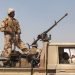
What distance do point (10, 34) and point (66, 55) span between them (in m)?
1.66

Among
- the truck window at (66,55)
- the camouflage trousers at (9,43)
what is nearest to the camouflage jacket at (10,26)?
the camouflage trousers at (9,43)

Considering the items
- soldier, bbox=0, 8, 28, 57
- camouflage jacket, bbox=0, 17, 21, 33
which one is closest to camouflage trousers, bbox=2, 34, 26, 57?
soldier, bbox=0, 8, 28, 57

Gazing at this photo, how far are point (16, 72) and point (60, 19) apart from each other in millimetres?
3590

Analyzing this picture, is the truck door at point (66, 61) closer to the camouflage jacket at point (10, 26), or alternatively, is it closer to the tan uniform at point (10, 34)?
the tan uniform at point (10, 34)

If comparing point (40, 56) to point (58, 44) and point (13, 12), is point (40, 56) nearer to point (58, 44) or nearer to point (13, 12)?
point (58, 44)

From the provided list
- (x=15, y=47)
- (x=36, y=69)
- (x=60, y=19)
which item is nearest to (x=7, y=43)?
(x=15, y=47)

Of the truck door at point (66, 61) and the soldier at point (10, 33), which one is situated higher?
the soldier at point (10, 33)

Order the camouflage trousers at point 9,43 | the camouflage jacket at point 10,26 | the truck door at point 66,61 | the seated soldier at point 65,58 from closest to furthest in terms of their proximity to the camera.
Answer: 1. the truck door at point 66,61
2. the seated soldier at point 65,58
3. the camouflage trousers at point 9,43
4. the camouflage jacket at point 10,26

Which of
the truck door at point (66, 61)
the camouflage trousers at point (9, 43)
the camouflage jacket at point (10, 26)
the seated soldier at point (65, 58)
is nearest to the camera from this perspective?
the truck door at point (66, 61)

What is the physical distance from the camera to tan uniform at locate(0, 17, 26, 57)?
7.80 m

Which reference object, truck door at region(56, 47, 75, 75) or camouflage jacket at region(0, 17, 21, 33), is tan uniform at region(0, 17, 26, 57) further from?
truck door at region(56, 47, 75, 75)

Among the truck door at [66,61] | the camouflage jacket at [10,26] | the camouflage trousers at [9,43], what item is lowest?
the truck door at [66,61]

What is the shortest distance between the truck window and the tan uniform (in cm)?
134

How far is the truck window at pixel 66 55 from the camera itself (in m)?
6.77
